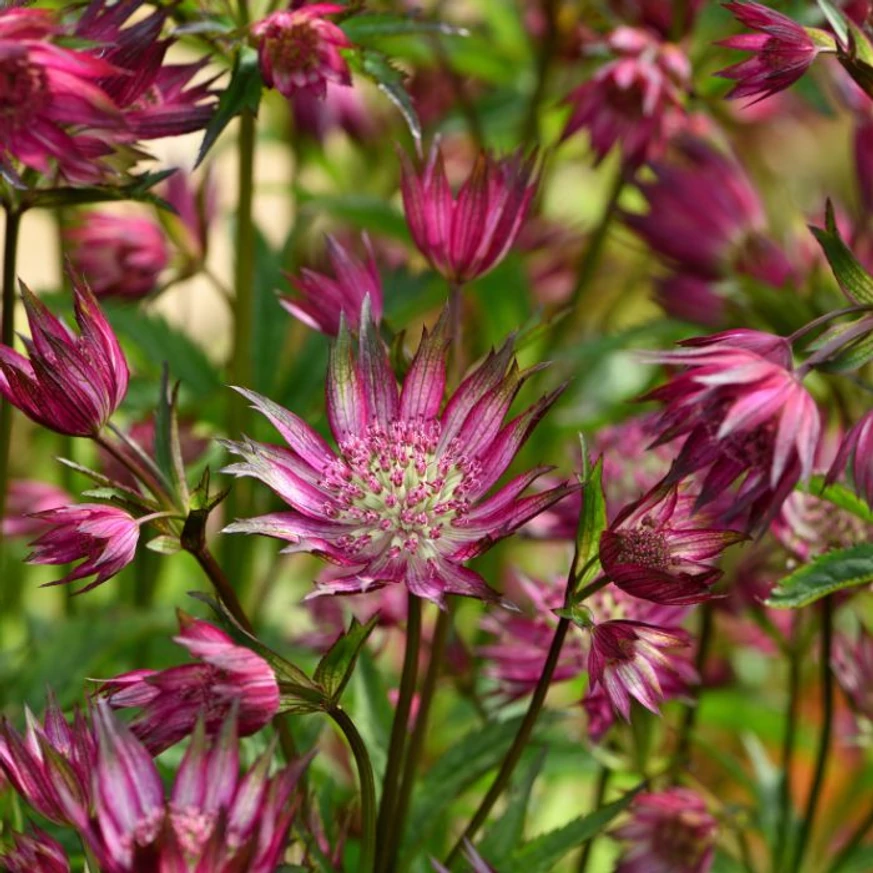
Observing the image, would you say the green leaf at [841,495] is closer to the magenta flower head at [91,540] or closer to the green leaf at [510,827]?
the green leaf at [510,827]

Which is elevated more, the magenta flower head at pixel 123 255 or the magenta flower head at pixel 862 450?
the magenta flower head at pixel 862 450

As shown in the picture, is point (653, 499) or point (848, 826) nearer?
point (653, 499)

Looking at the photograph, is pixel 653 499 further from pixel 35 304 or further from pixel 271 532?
pixel 35 304

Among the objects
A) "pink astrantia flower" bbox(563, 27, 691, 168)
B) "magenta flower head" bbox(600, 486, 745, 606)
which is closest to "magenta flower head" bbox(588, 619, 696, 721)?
"magenta flower head" bbox(600, 486, 745, 606)

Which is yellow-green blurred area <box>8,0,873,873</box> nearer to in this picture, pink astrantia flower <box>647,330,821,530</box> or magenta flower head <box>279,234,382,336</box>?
magenta flower head <box>279,234,382,336</box>

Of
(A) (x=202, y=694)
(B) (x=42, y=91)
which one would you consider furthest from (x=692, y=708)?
(B) (x=42, y=91)

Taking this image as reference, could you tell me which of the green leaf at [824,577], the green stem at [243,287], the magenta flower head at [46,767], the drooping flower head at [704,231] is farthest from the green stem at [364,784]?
the drooping flower head at [704,231]

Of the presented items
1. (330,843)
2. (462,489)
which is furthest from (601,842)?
(462,489)
